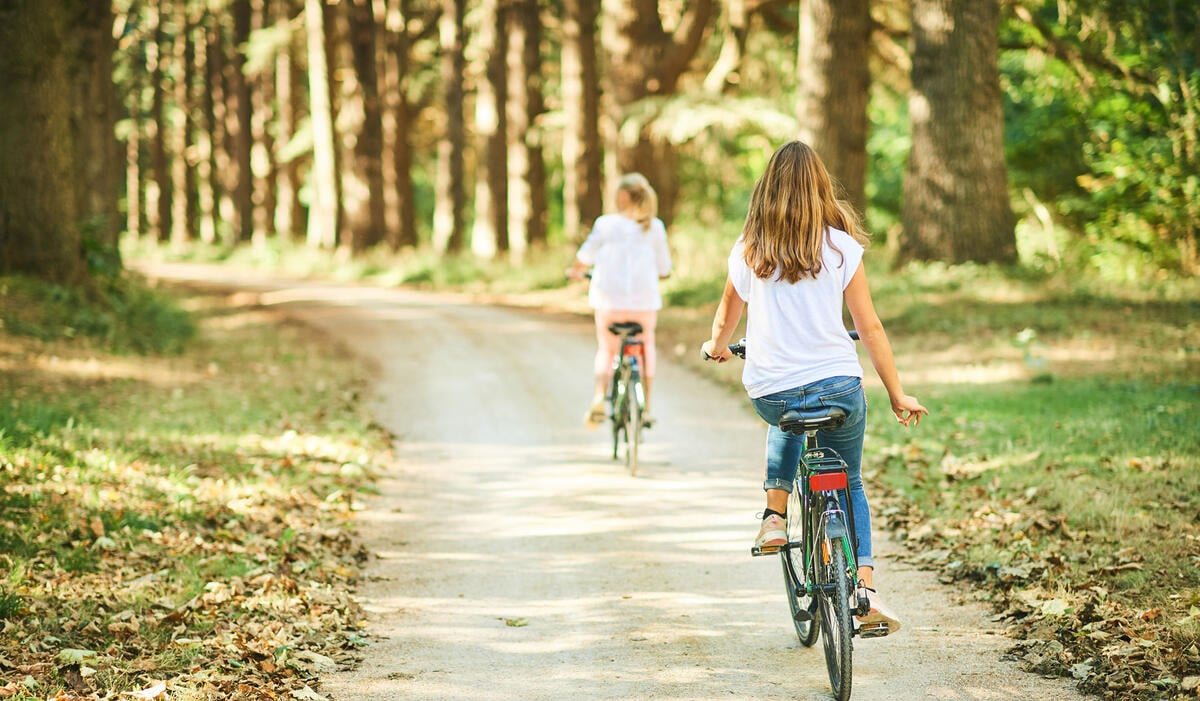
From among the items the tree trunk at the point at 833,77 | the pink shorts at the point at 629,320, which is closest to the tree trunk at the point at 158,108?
the tree trunk at the point at 833,77

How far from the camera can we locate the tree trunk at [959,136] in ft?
55.7

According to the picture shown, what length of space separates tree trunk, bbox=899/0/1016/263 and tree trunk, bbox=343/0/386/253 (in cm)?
2076

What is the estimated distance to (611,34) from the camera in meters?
23.9

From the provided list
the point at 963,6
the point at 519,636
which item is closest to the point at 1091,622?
the point at 519,636

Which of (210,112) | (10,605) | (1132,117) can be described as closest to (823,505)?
(10,605)

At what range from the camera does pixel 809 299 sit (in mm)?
5227

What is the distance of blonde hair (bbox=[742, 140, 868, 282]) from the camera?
17.0ft

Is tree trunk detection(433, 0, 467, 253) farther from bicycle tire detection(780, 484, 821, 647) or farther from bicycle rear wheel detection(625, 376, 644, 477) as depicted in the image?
bicycle tire detection(780, 484, 821, 647)

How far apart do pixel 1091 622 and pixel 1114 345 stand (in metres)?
8.16

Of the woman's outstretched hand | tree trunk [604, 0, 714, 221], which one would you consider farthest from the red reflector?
tree trunk [604, 0, 714, 221]

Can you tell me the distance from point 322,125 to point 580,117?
1011 centimetres

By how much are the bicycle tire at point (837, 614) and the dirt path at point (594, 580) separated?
0.77 ft

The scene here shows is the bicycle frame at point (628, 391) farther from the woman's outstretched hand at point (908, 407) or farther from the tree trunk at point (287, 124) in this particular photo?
the tree trunk at point (287, 124)

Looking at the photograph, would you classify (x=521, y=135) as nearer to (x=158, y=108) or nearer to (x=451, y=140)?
(x=451, y=140)
